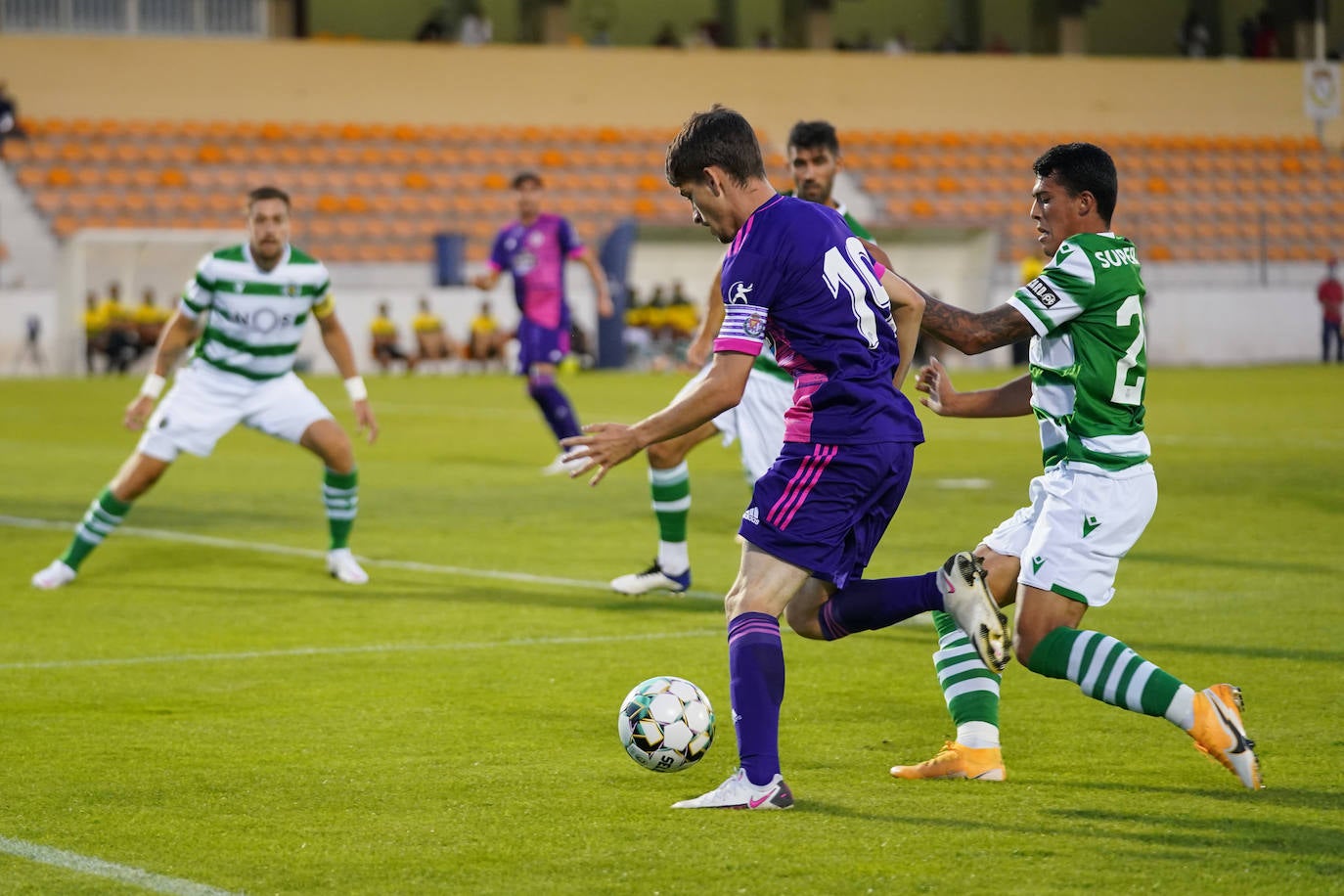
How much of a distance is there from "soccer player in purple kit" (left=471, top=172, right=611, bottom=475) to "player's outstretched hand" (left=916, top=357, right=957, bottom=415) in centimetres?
934

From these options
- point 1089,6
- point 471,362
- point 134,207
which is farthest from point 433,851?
point 1089,6

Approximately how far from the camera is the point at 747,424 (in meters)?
8.77

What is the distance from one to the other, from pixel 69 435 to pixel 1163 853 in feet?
54.4

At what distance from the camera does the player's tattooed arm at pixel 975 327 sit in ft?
16.9

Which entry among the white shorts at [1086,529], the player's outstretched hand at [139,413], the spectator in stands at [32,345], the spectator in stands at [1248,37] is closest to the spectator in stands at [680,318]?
the spectator in stands at [32,345]

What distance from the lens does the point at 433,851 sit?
4.58 metres

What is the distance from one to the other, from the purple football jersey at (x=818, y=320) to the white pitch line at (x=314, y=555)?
162 inches

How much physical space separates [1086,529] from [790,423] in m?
0.85

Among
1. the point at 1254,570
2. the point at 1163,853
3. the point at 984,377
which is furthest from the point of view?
the point at 984,377

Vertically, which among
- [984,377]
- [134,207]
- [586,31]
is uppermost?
[586,31]

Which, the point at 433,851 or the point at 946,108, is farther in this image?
the point at 946,108

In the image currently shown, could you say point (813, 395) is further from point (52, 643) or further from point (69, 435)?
point (69, 435)

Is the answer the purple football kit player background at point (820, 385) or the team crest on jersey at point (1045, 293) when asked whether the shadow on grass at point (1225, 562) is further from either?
the purple football kit player background at point (820, 385)

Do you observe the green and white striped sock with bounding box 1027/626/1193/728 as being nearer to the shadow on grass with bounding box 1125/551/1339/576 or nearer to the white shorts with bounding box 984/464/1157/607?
the white shorts with bounding box 984/464/1157/607
